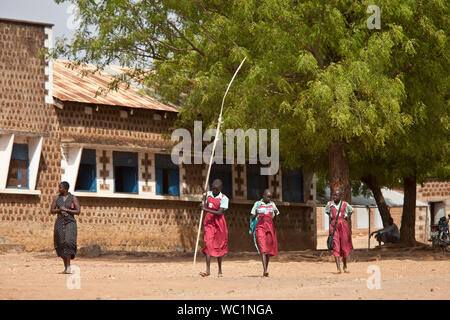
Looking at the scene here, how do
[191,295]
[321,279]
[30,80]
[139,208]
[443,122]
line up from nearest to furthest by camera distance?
[191,295]
[321,279]
[443,122]
[30,80]
[139,208]

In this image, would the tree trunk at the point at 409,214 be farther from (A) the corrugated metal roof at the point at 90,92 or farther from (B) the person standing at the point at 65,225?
(B) the person standing at the point at 65,225

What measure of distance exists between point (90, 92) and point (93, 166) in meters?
2.18

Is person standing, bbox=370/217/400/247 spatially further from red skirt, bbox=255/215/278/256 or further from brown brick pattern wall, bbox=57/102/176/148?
red skirt, bbox=255/215/278/256

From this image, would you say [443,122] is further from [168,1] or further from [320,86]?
[168,1]

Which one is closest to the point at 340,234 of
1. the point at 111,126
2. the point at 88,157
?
the point at 88,157

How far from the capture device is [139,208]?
28.7 metres

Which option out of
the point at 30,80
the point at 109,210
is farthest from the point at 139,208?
the point at 30,80

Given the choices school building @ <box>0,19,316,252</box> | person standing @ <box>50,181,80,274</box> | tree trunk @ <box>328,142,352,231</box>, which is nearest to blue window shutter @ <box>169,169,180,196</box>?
school building @ <box>0,19,316,252</box>

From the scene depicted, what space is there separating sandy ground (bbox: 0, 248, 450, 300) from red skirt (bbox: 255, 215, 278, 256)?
19.8 inches

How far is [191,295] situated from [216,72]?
35.0ft

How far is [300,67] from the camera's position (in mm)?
20484

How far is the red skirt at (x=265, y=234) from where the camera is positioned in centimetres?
1702

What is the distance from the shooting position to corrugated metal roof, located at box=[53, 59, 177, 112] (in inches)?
1078
